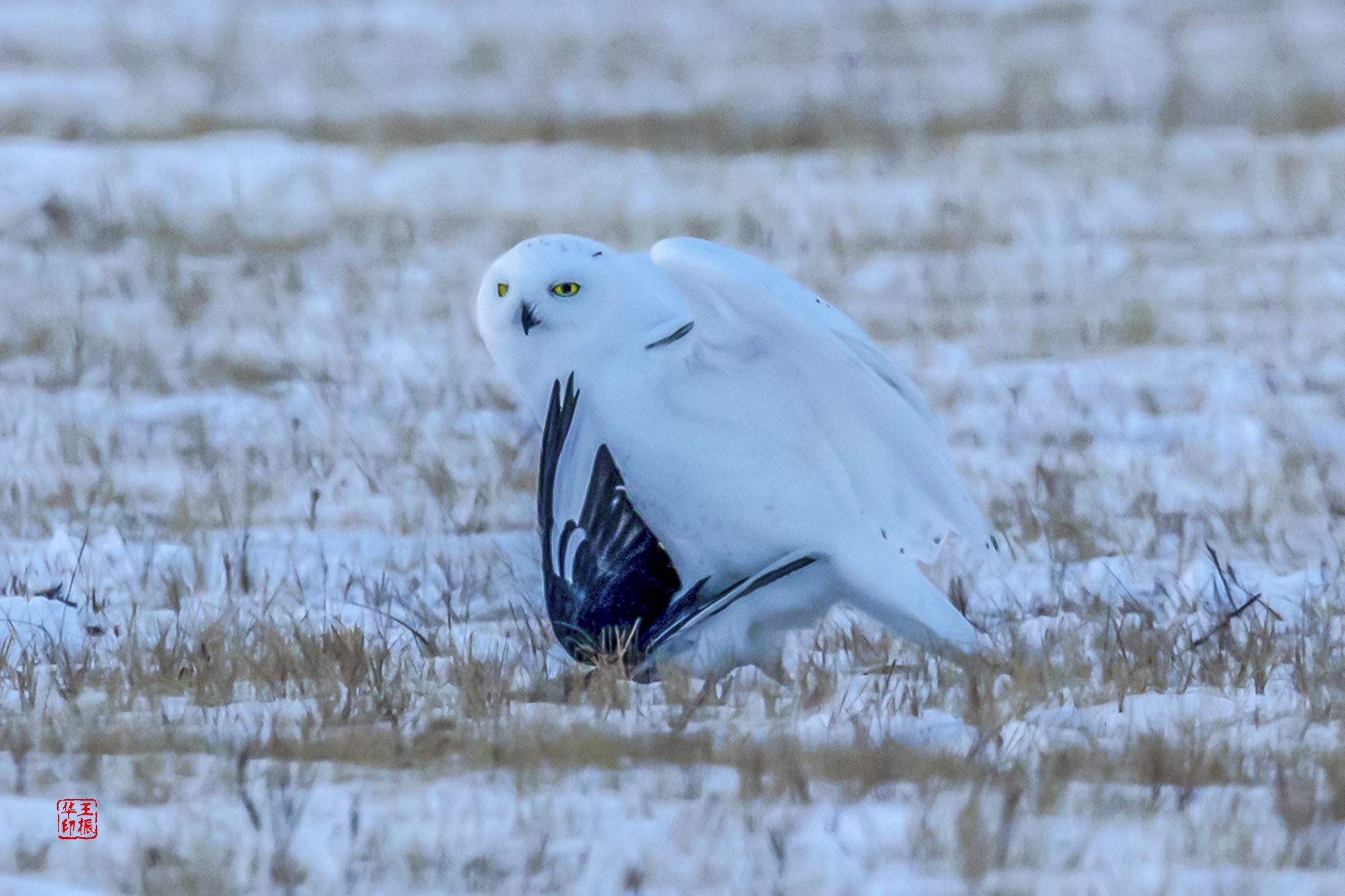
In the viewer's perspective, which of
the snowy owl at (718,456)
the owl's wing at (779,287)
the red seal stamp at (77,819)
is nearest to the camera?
the red seal stamp at (77,819)

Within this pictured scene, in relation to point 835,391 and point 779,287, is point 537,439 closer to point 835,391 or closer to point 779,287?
point 835,391

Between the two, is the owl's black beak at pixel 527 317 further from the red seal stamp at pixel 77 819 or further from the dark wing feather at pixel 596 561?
the red seal stamp at pixel 77 819

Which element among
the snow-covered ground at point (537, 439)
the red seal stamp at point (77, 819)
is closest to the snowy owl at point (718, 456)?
the snow-covered ground at point (537, 439)

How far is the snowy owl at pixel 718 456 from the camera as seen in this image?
12.7ft

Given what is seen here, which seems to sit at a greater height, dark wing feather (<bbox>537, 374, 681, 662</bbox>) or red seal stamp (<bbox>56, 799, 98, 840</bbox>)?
dark wing feather (<bbox>537, 374, 681, 662</bbox>)

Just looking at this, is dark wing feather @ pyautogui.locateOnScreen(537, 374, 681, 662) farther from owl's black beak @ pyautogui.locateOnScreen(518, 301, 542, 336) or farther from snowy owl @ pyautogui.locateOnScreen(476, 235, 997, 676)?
owl's black beak @ pyautogui.locateOnScreen(518, 301, 542, 336)

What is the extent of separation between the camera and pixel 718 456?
3885mm

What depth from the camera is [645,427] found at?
12.8ft

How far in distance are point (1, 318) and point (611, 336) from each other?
540cm

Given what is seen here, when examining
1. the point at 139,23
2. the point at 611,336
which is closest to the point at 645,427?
the point at 611,336

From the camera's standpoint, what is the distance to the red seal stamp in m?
2.87

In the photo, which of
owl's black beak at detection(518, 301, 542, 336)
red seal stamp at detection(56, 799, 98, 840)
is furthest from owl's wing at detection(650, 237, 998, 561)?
red seal stamp at detection(56, 799, 98, 840)

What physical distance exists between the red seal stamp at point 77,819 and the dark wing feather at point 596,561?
1.24m

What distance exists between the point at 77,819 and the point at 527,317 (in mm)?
1442
